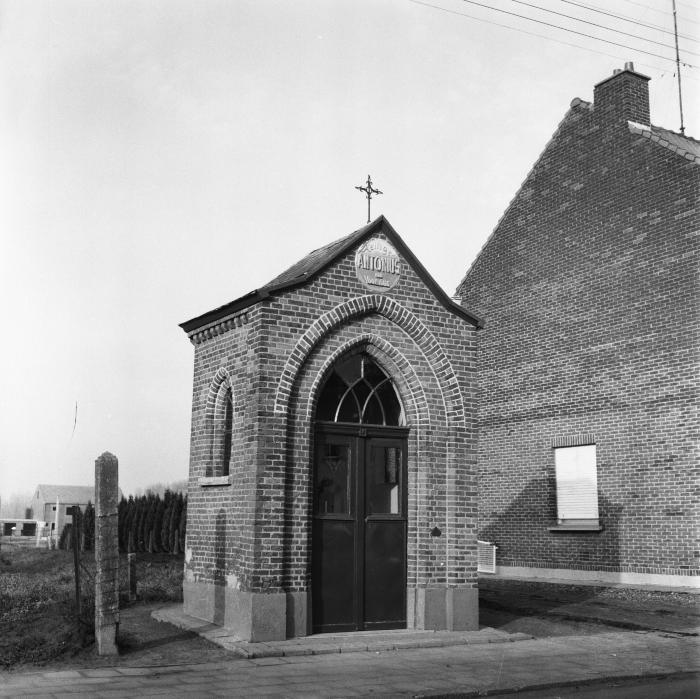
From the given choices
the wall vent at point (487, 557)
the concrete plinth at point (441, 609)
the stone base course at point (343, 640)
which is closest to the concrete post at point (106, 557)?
the stone base course at point (343, 640)

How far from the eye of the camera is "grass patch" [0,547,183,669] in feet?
32.1

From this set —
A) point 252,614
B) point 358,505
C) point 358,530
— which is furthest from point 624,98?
point 252,614

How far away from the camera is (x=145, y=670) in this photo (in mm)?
9156

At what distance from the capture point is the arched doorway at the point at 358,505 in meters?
11.7

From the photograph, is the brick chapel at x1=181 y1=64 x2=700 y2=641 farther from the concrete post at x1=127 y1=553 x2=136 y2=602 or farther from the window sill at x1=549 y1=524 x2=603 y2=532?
the concrete post at x1=127 y1=553 x2=136 y2=602

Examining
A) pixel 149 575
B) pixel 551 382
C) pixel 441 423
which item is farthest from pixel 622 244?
pixel 149 575

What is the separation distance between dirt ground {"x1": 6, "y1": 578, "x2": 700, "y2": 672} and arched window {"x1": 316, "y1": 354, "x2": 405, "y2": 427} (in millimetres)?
3393

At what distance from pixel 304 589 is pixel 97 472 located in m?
3.10

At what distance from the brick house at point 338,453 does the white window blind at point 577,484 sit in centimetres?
818

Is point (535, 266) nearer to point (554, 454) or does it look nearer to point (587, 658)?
point (554, 454)

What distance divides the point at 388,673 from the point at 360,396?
4255mm

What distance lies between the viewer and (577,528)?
1989cm

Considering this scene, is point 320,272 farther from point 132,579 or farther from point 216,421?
point 132,579

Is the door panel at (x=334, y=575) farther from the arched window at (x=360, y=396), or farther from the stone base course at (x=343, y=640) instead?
the arched window at (x=360, y=396)
